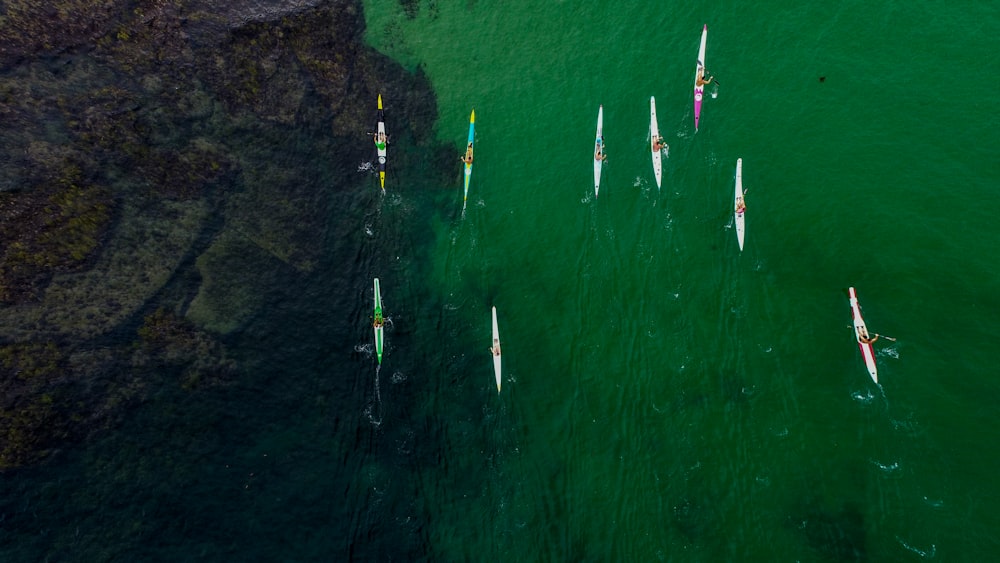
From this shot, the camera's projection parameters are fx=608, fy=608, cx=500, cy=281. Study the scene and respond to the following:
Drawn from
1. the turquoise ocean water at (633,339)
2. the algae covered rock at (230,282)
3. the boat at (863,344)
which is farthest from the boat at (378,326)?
the boat at (863,344)

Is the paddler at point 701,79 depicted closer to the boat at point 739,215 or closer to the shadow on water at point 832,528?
the boat at point 739,215

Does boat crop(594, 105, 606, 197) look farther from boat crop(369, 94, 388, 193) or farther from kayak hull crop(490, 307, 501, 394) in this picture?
boat crop(369, 94, 388, 193)

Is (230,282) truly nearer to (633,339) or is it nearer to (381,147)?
(381,147)

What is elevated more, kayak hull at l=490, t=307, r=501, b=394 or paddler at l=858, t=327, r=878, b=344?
kayak hull at l=490, t=307, r=501, b=394

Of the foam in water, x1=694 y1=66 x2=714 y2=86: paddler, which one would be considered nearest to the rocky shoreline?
x1=694 y1=66 x2=714 y2=86: paddler

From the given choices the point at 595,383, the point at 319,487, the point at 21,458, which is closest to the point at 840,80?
the point at 595,383

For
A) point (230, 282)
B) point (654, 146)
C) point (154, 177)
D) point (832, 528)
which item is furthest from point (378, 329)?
point (832, 528)
